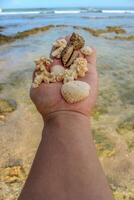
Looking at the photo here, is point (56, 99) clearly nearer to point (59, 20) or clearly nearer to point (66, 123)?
point (66, 123)

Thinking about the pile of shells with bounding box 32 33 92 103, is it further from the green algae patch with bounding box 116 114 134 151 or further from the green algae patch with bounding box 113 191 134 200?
the green algae patch with bounding box 116 114 134 151

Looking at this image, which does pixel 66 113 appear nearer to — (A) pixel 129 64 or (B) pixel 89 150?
(B) pixel 89 150

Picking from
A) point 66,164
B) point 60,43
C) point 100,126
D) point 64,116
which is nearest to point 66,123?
point 64,116

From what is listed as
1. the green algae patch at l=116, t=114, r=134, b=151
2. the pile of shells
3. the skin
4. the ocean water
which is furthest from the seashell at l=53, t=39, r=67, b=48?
the ocean water

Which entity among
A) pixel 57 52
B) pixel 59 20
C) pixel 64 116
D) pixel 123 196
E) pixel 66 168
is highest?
pixel 57 52

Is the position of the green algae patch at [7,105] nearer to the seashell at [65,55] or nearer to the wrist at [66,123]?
the seashell at [65,55]

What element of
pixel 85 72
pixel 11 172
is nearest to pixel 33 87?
→ pixel 85 72
